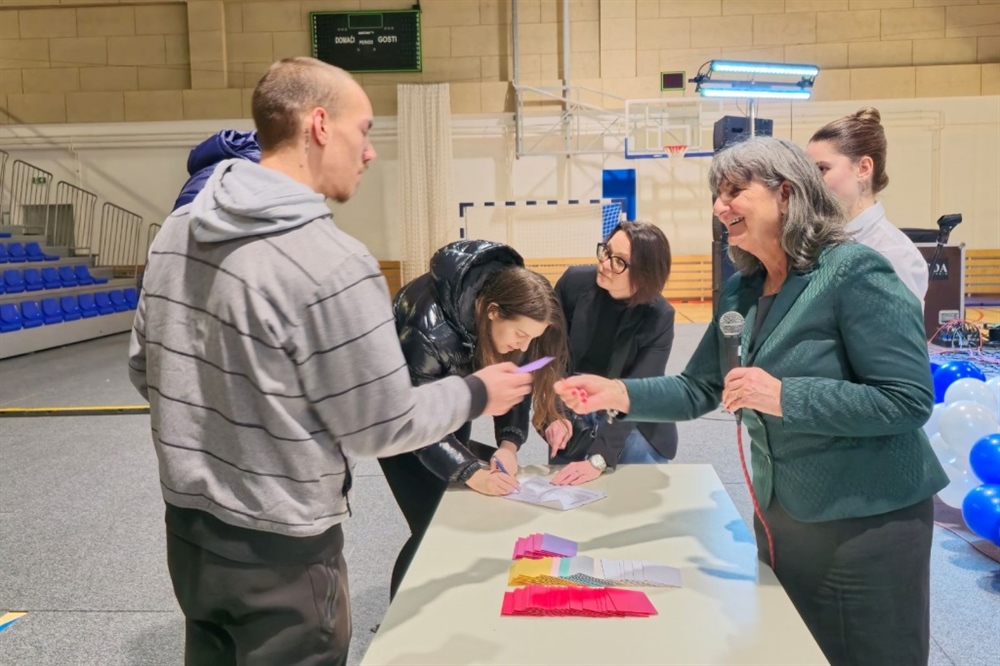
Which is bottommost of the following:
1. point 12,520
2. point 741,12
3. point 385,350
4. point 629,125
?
point 12,520

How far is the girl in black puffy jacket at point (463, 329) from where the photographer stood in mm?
2043

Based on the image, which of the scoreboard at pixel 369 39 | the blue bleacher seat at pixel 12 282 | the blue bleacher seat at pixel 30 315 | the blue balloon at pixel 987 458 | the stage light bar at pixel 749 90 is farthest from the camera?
the scoreboard at pixel 369 39

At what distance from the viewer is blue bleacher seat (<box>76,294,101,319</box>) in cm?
1011

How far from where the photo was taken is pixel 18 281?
9.35 metres

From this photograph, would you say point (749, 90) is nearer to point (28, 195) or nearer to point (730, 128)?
point (730, 128)

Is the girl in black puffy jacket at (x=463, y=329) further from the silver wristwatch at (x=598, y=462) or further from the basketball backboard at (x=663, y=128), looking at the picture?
the basketball backboard at (x=663, y=128)

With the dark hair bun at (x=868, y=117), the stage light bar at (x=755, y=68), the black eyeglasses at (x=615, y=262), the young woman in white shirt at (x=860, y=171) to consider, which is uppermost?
the stage light bar at (x=755, y=68)

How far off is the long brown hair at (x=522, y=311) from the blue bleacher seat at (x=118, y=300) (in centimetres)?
1015

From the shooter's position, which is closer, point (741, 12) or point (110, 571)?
point (110, 571)

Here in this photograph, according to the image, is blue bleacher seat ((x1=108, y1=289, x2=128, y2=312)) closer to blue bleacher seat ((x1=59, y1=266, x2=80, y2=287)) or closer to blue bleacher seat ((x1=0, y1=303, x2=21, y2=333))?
blue bleacher seat ((x1=59, y1=266, x2=80, y2=287))

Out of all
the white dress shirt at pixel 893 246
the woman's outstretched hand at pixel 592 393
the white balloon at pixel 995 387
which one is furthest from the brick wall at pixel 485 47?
the woman's outstretched hand at pixel 592 393

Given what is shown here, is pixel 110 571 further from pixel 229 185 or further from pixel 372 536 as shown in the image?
pixel 229 185

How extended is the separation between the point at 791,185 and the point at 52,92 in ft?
44.3

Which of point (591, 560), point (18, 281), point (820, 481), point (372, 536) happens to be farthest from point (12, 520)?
point (18, 281)
